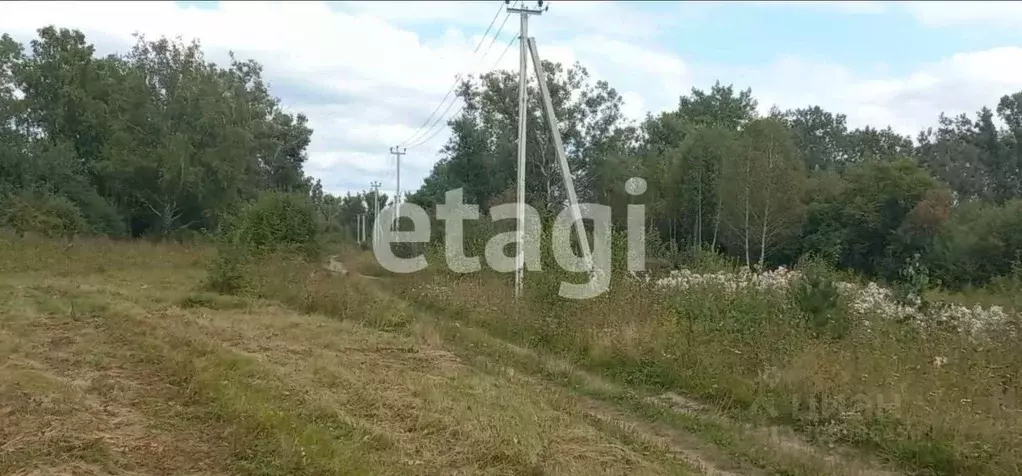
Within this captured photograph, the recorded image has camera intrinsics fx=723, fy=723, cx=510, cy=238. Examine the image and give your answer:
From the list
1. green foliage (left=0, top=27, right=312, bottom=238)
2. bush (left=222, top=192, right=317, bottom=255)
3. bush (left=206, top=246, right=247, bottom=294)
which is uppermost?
green foliage (left=0, top=27, right=312, bottom=238)

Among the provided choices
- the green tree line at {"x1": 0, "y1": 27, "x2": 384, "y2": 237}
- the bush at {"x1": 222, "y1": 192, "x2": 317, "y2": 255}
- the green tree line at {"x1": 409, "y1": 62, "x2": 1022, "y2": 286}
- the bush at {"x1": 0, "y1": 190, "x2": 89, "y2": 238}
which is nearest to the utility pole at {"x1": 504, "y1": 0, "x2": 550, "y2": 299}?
the green tree line at {"x1": 409, "y1": 62, "x2": 1022, "y2": 286}

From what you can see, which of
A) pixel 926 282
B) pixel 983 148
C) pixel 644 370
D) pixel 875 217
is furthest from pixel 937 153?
pixel 644 370

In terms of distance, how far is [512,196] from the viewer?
25.3 m

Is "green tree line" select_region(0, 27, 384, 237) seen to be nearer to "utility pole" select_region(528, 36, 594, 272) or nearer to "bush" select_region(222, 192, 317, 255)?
"bush" select_region(222, 192, 317, 255)

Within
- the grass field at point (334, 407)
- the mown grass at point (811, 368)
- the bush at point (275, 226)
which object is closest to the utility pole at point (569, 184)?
the mown grass at point (811, 368)

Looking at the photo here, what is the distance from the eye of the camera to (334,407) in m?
6.11

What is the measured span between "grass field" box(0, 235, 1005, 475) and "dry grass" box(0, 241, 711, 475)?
0.02 m

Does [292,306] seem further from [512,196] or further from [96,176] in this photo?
[96,176]

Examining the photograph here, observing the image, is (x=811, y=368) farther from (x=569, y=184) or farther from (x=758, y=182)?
(x=758, y=182)

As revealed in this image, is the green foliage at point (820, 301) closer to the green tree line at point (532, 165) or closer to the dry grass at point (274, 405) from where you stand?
the dry grass at point (274, 405)

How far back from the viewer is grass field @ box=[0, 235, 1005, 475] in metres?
4.97

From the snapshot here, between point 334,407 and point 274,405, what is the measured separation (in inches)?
19.6

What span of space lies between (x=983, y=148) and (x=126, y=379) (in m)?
36.2

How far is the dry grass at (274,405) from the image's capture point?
4914 millimetres
